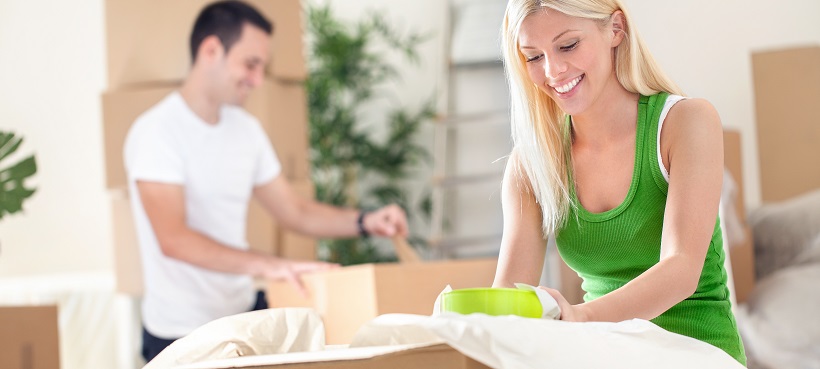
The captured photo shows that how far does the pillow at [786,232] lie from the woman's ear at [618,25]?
2086mm


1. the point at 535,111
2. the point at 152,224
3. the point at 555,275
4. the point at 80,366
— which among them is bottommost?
the point at 80,366

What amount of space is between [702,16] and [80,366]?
8.31ft

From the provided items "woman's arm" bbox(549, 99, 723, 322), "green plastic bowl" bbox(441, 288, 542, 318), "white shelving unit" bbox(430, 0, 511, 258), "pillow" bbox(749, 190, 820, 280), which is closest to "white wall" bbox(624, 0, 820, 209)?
"pillow" bbox(749, 190, 820, 280)

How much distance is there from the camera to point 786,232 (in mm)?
3141

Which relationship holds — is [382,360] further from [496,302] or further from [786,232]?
[786,232]

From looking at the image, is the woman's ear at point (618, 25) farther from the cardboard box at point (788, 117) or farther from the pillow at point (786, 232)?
the cardboard box at point (788, 117)

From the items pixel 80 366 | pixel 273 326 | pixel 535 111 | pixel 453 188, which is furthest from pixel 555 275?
pixel 273 326

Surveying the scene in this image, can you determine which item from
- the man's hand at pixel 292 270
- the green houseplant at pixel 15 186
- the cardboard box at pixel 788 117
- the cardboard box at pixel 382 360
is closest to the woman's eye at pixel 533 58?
the cardboard box at pixel 382 360

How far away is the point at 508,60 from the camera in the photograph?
120cm

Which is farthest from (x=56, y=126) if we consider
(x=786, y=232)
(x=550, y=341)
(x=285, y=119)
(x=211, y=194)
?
(x=550, y=341)

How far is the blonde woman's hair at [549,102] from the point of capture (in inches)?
45.1

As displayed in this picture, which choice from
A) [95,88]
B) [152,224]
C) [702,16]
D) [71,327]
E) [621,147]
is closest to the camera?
[621,147]

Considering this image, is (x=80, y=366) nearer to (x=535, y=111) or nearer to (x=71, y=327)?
(x=71, y=327)

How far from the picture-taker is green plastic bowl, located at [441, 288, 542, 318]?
33.5 inches
